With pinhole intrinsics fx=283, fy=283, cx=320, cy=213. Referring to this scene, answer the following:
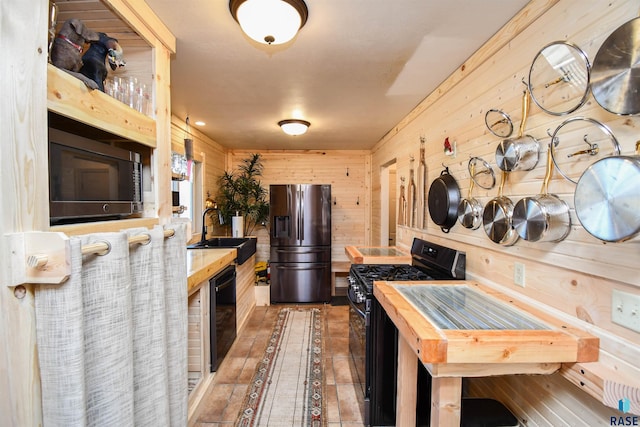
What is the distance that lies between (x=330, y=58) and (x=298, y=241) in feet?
9.47

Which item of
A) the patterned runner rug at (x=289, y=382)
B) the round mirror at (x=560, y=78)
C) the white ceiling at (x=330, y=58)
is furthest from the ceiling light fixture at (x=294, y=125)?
the patterned runner rug at (x=289, y=382)

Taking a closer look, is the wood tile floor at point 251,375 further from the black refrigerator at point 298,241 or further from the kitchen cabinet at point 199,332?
the black refrigerator at point 298,241

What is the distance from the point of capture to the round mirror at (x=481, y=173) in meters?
1.62

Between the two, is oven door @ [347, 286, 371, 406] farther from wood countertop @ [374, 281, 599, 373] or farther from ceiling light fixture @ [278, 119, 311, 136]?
ceiling light fixture @ [278, 119, 311, 136]

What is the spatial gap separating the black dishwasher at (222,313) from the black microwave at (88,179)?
1131 millimetres

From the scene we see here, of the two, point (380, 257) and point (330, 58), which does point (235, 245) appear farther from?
point (330, 58)

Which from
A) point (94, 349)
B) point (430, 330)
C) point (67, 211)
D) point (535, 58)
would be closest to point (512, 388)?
point (430, 330)

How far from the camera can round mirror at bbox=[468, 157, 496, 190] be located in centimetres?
162

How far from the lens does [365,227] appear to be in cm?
504

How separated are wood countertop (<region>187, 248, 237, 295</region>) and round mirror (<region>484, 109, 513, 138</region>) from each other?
1.95 metres

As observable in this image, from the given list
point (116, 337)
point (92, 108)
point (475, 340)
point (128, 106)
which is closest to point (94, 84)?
point (92, 108)

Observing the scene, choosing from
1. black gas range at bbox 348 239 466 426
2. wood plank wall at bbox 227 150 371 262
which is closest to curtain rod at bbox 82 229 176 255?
black gas range at bbox 348 239 466 426

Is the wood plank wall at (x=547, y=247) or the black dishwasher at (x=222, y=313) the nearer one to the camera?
the wood plank wall at (x=547, y=247)

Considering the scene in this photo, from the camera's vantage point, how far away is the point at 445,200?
6.73 ft
